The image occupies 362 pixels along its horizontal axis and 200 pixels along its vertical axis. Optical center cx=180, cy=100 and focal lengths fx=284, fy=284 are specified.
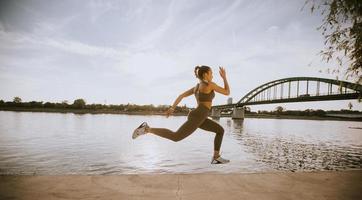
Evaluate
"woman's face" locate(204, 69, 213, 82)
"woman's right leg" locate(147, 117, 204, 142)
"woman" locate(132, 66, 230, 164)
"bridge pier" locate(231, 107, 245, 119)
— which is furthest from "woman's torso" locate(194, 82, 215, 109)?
A: "bridge pier" locate(231, 107, 245, 119)

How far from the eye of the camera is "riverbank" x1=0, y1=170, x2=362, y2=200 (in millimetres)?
4664

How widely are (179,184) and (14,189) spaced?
2.79 metres

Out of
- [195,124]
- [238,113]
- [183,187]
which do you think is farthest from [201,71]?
[238,113]

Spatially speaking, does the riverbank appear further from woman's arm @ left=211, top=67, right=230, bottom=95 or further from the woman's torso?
woman's arm @ left=211, top=67, right=230, bottom=95

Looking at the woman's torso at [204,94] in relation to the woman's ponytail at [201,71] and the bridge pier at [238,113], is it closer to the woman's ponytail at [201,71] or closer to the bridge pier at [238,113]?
the woman's ponytail at [201,71]

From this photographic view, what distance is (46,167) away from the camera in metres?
21.7

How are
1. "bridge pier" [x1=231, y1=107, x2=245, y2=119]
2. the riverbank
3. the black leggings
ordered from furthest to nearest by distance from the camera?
"bridge pier" [x1=231, y1=107, x2=245, y2=119]
the riverbank
the black leggings

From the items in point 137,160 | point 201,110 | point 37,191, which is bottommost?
point 137,160

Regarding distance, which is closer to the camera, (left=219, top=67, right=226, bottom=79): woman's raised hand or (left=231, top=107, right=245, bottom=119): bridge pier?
(left=219, top=67, right=226, bottom=79): woman's raised hand

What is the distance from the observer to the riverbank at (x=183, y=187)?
466cm

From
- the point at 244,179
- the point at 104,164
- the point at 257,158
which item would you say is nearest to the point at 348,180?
the point at 244,179

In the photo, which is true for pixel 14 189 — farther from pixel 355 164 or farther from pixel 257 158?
pixel 355 164

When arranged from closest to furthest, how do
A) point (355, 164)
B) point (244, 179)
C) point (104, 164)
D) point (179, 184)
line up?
point (179, 184), point (244, 179), point (104, 164), point (355, 164)

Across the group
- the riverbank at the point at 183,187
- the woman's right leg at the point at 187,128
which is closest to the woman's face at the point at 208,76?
the woman's right leg at the point at 187,128
